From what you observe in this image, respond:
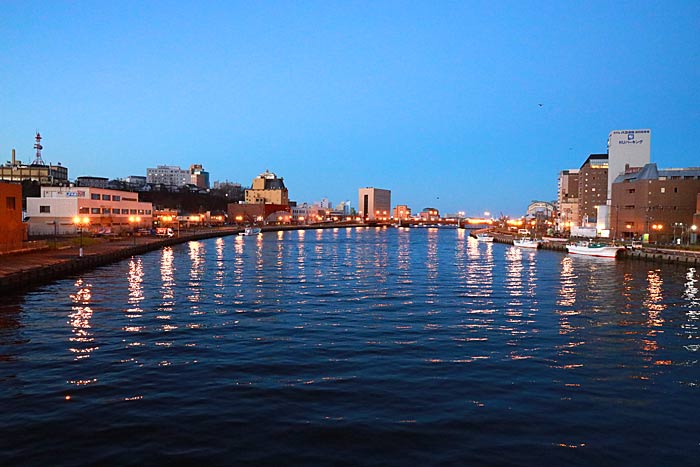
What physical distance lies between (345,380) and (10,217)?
4560cm

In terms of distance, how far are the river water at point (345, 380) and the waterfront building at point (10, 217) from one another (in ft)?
62.2

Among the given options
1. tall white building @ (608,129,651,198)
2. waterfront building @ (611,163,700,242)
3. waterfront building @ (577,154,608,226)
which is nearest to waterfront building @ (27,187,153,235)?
waterfront building @ (611,163,700,242)

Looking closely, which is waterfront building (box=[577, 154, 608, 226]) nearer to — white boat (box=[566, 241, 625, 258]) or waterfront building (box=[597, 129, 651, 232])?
waterfront building (box=[597, 129, 651, 232])

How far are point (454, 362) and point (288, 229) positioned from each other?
18048 centimetres

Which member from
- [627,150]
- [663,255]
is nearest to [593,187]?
[627,150]

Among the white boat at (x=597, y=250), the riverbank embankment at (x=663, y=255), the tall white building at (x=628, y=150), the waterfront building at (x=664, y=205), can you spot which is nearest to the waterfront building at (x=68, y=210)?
the white boat at (x=597, y=250)

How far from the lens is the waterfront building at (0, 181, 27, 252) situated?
4641cm

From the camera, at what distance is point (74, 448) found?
1109 cm

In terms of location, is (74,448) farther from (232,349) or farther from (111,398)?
(232,349)

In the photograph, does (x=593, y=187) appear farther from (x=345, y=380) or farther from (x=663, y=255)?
(x=345, y=380)

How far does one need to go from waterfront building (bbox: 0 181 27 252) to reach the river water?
19.0m

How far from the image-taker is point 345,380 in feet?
52.1

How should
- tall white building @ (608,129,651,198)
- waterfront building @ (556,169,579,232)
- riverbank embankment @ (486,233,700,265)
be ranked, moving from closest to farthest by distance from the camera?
riverbank embankment @ (486,233,700,265), tall white building @ (608,129,651,198), waterfront building @ (556,169,579,232)

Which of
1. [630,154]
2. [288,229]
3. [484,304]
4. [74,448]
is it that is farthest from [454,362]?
[288,229]
